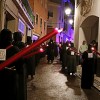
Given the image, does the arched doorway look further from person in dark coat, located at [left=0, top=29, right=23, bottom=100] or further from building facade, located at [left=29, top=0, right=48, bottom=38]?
person in dark coat, located at [left=0, top=29, right=23, bottom=100]

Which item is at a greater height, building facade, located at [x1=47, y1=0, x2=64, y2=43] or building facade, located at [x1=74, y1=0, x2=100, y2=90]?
building facade, located at [x1=47, y1=0, x2=64, y2=43]

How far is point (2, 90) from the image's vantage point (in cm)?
444

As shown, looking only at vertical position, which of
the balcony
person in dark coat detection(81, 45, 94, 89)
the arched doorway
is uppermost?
the balcony

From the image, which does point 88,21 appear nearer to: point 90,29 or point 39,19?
point 90,29

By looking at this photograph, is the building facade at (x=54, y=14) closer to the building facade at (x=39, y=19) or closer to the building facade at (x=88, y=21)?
the building facade at (x=39, y=19)

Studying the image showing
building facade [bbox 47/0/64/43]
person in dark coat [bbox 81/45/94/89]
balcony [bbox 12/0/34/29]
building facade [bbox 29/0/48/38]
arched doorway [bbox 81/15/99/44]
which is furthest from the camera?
building facade [bbox 47/0/64/43]

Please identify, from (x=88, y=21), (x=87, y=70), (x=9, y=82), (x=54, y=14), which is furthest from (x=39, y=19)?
(x=9, y=82)

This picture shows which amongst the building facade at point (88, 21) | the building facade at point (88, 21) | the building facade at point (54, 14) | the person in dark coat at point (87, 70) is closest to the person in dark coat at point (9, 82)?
the person in dark coat at point (87, 70)

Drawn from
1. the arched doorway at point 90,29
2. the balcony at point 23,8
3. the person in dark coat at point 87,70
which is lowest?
the person in dark coat at point 87,70

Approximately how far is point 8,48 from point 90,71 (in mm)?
7387

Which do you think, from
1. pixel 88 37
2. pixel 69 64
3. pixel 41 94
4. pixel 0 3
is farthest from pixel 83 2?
pixel 41 94

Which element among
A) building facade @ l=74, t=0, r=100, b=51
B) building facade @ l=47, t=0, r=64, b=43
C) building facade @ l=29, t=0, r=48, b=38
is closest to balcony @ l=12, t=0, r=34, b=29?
building facade @ l=74, t=0, r=100, b=51

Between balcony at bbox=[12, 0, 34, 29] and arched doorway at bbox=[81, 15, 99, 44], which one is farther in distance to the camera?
arched doorway at bbox=[81, 15, 99, 44]

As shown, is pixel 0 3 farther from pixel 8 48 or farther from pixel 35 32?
pixel 35 32
